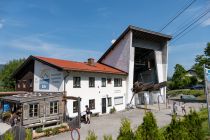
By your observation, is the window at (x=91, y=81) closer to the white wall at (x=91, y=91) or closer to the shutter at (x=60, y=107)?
the white wall at (x=91, y=91)

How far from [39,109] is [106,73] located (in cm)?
1099

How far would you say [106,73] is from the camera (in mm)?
29766

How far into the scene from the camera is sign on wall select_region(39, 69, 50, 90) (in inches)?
1046

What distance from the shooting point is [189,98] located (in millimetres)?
52500

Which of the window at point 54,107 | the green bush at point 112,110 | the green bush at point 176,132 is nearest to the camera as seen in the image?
the green bush at point 176,132

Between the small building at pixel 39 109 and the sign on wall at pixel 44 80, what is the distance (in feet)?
10.7

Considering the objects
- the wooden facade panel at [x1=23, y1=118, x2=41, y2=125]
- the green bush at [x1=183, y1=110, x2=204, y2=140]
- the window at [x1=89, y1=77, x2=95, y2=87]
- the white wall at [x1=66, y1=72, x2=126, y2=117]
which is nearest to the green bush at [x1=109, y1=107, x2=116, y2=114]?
the white wall at [x1=66, y1=72, x2=126, y2=117]

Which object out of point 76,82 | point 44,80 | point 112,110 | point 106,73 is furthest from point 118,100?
point 44,80

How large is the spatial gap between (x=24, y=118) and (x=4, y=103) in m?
6.72

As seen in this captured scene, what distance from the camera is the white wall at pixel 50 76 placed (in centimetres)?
2478

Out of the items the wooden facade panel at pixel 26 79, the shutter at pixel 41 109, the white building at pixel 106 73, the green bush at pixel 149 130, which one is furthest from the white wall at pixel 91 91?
the green bush at pixel 149 130

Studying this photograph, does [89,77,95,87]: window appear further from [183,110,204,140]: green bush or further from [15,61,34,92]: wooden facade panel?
[183,110,204,140]: green bush

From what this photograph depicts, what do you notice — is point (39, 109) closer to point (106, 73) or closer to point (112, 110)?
point (106, 73)

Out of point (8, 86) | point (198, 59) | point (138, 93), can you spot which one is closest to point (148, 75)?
point (138, 93)
